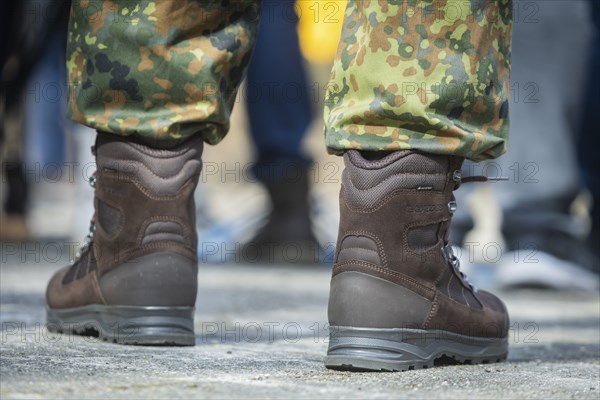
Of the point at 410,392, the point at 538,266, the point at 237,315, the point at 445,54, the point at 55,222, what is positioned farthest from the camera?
the point at 55,222

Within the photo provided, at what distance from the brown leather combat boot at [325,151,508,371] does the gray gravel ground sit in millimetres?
45

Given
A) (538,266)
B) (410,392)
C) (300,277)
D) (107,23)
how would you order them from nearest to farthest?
1. (410,392)
2. (107,23)
3. (538,266)
4. (300,277)

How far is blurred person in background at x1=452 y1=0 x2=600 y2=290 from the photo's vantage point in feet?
10.1

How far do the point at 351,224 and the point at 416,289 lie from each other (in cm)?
13

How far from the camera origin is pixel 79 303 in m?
1.73

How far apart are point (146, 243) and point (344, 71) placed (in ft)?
1.37

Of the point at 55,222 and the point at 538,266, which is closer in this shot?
the point at 538,266

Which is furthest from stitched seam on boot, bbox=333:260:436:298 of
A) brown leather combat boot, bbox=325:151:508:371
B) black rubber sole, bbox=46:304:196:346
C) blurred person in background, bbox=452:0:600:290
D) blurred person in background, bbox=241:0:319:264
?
blurred person in background, bbox=241:0:319:264

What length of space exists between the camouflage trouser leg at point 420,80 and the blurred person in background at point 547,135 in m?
1.64

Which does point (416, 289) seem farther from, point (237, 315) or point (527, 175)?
point (527, 175)

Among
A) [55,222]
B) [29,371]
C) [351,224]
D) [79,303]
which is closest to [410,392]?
[351,224]

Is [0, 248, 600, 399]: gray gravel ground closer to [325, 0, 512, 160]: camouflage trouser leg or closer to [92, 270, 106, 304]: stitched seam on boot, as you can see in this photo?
[92, 270, 106, 304]: stitched seam on boot

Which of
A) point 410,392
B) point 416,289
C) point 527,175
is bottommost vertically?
point 410,392

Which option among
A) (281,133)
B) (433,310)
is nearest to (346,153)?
(433,310)
